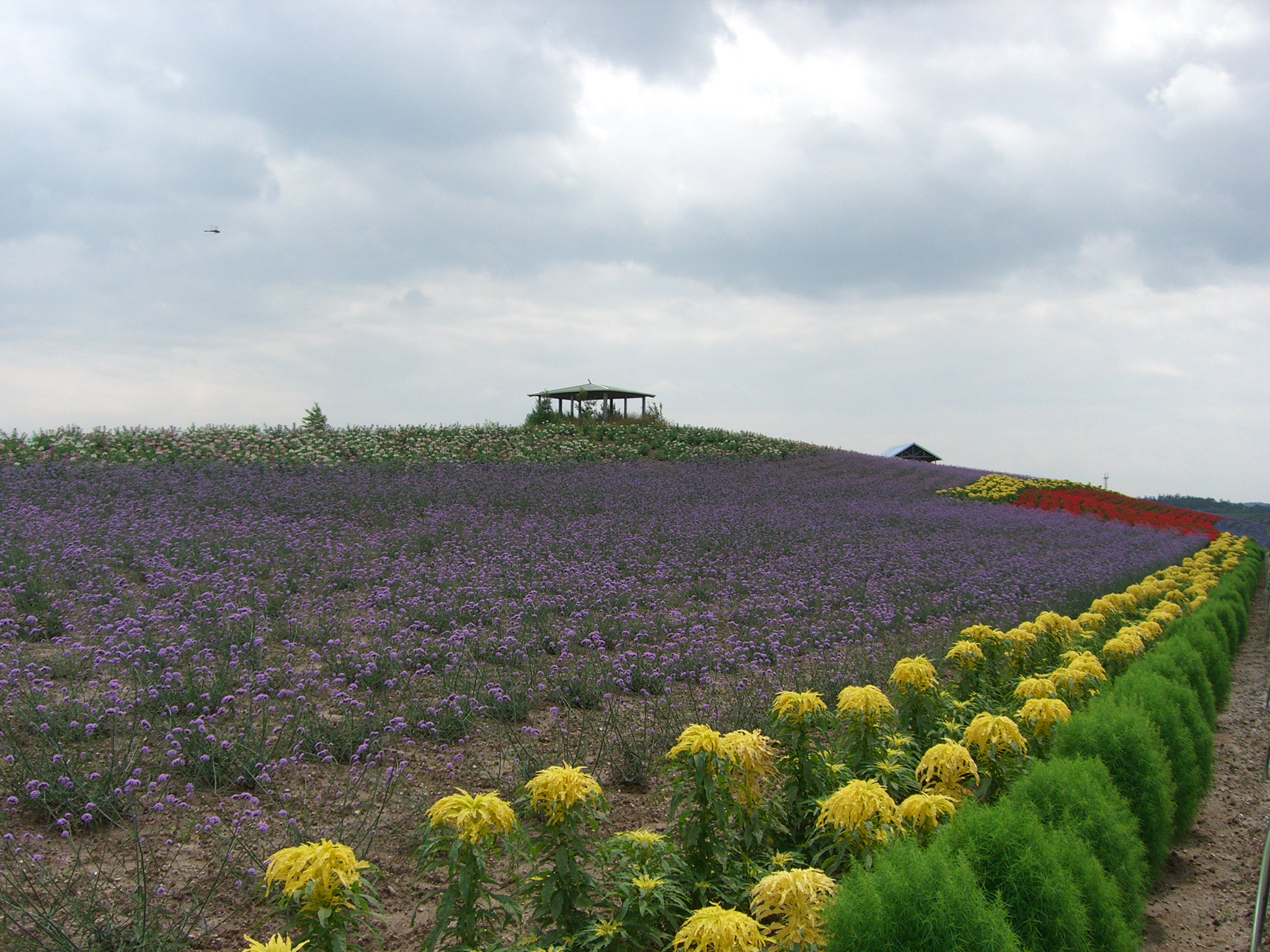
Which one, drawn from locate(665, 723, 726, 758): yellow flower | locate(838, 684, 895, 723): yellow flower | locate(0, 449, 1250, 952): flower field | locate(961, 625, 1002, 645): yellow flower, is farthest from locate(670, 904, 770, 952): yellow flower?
locate(961, 625, 1002, 645): yellow flower

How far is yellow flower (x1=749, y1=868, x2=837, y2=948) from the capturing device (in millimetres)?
2324

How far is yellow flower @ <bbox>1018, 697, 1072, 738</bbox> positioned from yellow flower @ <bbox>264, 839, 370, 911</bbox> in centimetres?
341

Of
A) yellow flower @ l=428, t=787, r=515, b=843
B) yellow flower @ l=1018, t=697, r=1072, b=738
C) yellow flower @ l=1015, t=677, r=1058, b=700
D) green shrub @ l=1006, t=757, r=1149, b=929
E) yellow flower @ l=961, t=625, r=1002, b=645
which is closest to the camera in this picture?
yellow flower @ l=428, t=787, r=515, b=843

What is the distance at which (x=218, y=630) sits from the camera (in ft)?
18.2

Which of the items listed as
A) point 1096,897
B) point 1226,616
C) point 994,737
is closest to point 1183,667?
point 994,737

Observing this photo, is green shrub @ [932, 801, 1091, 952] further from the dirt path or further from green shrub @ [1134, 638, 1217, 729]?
green shrub @ [1134, 638, 1217, 729]

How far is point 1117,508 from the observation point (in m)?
20.7

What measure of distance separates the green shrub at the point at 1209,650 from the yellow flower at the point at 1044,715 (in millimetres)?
3074

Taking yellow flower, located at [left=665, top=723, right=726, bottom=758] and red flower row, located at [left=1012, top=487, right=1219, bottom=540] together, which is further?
red flower row, located at [left=1012, top=487, right=1219, bottom=540]

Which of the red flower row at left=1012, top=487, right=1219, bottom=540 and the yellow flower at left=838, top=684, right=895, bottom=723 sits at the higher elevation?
the red flower row at left=1012, top=487, right=1219, bottom=540

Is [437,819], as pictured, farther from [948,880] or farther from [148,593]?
[148,593]

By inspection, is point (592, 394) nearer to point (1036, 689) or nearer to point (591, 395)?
point (591, 395)

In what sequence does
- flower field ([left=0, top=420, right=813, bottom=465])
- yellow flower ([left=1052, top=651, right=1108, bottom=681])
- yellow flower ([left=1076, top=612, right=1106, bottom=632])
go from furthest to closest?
flower field ([left=0, top=420, right=813, bottom=465])
yellow flower ([left=1076, top=612, right=1106, bottom=632])
yellow flower ([left=1052, top=651, right=1108, bottom=681])

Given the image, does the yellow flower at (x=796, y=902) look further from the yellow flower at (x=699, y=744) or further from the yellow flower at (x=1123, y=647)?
the yellow flower at (x=1123, y=647)
